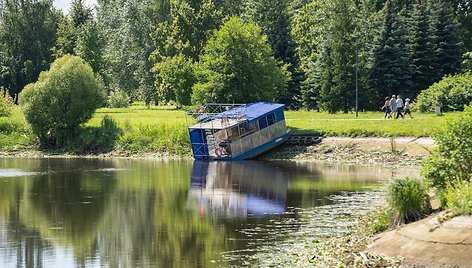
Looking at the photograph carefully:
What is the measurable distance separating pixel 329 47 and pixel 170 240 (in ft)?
179

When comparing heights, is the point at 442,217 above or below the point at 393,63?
below

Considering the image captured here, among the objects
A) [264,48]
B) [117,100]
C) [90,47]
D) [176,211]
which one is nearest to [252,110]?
[264,48]

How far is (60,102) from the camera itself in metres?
65.1

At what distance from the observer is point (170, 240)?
27.7 m

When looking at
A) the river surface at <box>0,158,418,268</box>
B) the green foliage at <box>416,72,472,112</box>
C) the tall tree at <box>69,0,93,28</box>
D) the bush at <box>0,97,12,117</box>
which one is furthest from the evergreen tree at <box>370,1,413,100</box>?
the tall tree at <box>69,0,93,28</box>

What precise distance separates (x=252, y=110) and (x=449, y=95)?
17.7m

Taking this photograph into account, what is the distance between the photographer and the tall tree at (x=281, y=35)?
82.9 m

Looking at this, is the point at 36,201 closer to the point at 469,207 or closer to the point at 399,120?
the point at 469,207

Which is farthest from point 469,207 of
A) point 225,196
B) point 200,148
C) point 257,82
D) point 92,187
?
point 257,82

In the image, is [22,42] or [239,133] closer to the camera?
[239,133]

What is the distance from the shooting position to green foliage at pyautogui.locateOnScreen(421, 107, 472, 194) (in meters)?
25.9

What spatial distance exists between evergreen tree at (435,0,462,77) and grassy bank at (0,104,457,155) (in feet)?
51.6

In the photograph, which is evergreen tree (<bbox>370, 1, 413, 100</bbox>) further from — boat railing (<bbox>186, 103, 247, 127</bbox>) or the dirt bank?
the dirt bank

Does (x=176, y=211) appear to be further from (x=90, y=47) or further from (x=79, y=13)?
(x=79, y=13)
